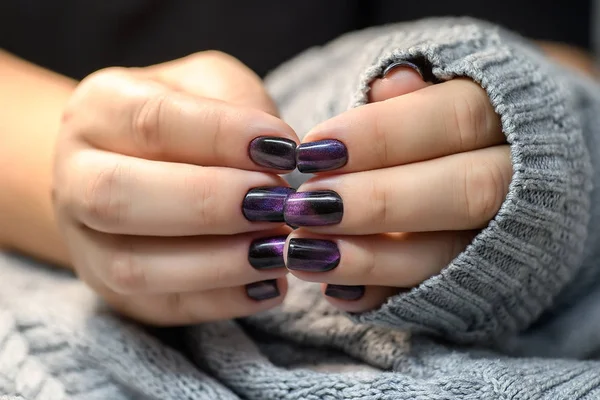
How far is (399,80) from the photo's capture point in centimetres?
38

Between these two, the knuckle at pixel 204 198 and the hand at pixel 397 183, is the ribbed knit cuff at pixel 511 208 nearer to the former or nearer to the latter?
the hand at pixel 397 183

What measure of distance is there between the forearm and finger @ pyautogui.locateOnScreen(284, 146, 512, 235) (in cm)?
28

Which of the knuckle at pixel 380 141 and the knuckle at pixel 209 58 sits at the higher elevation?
the knuckle at pixel 209 58

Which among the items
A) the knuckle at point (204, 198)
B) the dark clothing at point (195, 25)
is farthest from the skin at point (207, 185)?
the dark clothing at point (195, 25)

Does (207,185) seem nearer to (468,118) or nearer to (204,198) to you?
(204,198)

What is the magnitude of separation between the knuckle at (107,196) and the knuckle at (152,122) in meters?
0.02

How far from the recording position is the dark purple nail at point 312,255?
0.37 metres

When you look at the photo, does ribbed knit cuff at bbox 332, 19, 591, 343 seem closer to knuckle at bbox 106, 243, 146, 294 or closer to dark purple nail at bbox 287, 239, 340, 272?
dark purple nail at bbox 287, 239, 340, 272

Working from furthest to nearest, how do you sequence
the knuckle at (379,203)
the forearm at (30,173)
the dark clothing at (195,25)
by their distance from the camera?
the dark clothing at (195,25) < the forearm at (30,173) < the knuckle at (379,203)

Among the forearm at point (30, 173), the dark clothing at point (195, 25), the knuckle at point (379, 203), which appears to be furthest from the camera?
the dark clothing at point (195, 25)

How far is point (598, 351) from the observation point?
1.52 ft

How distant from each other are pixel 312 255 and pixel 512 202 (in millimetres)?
126

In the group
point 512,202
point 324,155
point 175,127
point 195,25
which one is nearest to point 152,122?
A: point 175,127

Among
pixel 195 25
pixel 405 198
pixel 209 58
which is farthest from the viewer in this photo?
pixel 195 25
